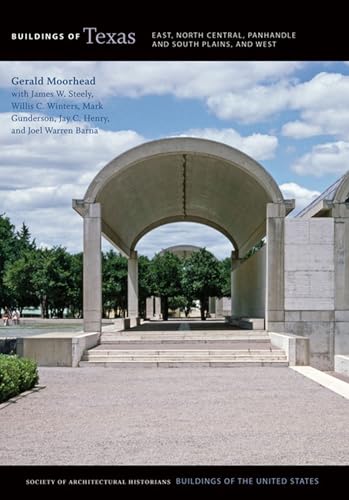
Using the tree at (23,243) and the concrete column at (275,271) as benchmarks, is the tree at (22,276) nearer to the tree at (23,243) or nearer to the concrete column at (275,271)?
the tree at (23,243)

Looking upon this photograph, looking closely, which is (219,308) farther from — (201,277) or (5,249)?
(5,249)

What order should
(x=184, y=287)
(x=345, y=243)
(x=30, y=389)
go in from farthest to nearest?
(x=184, y=287) < (x=345, y=243) < (x=30, y=389)

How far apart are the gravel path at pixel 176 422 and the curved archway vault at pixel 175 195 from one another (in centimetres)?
883

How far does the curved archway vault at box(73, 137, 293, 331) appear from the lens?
23.5 meters

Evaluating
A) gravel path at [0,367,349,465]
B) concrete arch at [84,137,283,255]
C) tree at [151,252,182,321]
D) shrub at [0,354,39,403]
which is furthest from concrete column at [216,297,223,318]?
shrub at [0,354,39,403]

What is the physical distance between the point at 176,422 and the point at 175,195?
77.8ft

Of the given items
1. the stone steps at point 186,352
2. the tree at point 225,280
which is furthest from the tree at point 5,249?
the stone steps at point 186,352

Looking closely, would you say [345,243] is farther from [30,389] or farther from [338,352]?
[30,389]

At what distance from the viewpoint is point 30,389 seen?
46.6 feet
